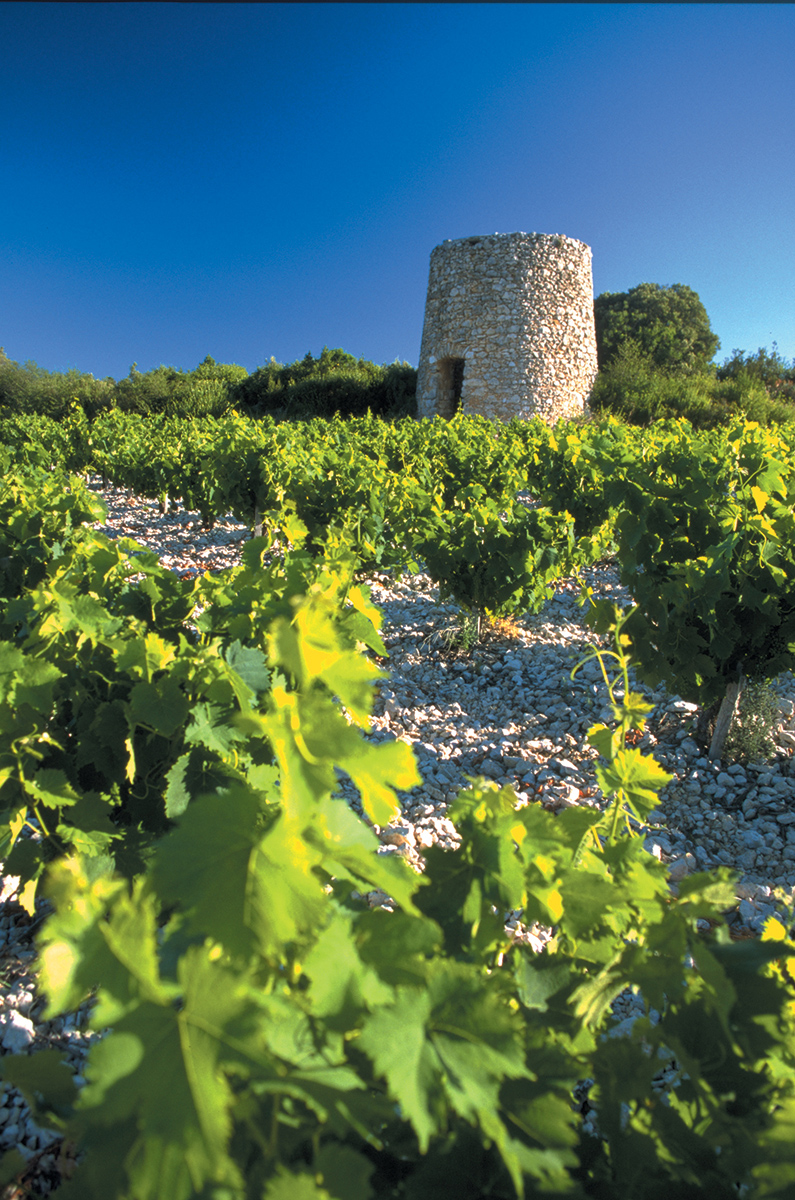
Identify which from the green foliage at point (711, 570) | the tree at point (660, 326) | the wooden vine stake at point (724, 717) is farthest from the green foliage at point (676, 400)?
the wooden vine stake at point (724, 717)

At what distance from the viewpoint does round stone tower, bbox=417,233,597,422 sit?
1620 cm

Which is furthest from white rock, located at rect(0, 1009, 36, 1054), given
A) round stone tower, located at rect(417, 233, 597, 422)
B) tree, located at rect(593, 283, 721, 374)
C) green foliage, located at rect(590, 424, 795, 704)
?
tree, located at rect(593, 283, 721, 374)

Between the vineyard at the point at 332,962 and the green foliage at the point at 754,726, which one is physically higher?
the vineyard at the point at 332,962

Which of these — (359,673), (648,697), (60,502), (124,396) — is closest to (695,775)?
(648,697)

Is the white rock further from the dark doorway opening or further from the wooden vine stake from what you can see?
the dark doorway opening

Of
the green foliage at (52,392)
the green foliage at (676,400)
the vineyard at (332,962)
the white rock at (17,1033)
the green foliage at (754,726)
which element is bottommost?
the white rock at (17,1033)

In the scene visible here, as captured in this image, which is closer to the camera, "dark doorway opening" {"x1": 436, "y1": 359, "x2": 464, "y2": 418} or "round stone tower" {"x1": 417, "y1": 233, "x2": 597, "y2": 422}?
"round stone tower" {"x1": 417, "y1": 233, "x2": 597, "y2": 422}

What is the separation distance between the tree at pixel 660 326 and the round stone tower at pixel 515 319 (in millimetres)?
7125

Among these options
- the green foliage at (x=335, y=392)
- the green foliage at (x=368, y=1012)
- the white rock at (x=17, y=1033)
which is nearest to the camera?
the green foliage at (x=368, y=1012)

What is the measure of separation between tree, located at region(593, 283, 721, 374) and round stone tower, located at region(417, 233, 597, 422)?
7125 mm

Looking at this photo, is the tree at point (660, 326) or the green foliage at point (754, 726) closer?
the green foliage at point (754, 726)

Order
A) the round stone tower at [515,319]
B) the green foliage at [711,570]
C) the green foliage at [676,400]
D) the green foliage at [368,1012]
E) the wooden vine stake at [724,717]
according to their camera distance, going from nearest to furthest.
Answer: the green foliage at [368,1012] < the green foliage at [711,570] < the wooden vine stake at [724,717] < the round stone tower at [515,319] < the green foliage at [676,400]

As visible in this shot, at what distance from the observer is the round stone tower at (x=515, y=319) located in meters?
16.2

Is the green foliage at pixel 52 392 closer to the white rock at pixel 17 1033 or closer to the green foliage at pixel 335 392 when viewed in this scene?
the green foliage at pixel 335 392
